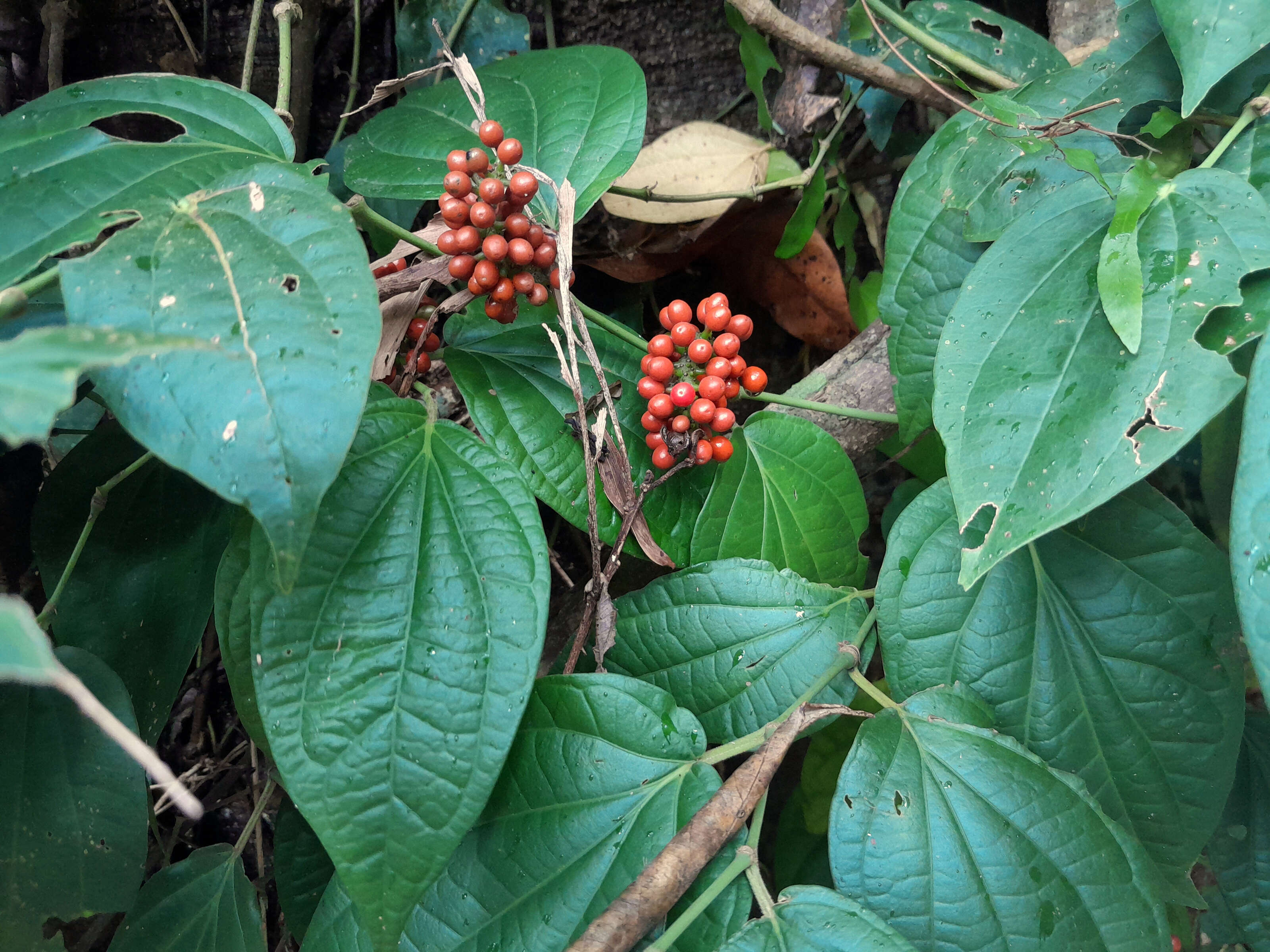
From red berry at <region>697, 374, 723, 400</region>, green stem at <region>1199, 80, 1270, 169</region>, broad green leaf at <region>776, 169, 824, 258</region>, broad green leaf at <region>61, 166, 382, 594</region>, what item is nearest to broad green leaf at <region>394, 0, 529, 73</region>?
broad green leaf at <region>776, 169, 824, 258</region>

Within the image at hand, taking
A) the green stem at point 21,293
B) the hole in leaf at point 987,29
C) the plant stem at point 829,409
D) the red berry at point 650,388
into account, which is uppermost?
the hole in leaf at point 987,29

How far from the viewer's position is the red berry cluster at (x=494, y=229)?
764mm

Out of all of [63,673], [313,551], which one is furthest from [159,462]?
[63,673]

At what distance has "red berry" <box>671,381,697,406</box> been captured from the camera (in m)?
→ 0.86

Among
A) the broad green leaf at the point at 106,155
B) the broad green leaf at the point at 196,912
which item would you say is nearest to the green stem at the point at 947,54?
the broad green leaf at the point at 106,155

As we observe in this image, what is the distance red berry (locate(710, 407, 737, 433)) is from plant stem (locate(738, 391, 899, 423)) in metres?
0.12

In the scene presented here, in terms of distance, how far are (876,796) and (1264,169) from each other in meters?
0.68

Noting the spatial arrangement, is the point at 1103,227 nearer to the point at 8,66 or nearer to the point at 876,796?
the point at 876,796

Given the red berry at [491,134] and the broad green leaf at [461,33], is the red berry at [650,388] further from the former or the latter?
the broad green leaf at [461,33]

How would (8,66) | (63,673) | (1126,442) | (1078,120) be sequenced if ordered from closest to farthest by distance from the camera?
(63,673) < (1126,442) < (1078,120) < (8,66)

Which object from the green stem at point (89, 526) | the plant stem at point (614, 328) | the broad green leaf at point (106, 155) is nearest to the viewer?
the broad green leaf at point (106, 155)

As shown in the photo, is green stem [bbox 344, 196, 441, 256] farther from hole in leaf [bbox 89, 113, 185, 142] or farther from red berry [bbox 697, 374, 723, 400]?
hole in leaf [bbox 89, 113, 185, 142]

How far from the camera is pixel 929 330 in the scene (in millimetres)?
902

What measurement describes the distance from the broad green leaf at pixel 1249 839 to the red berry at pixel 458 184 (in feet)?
3.65
